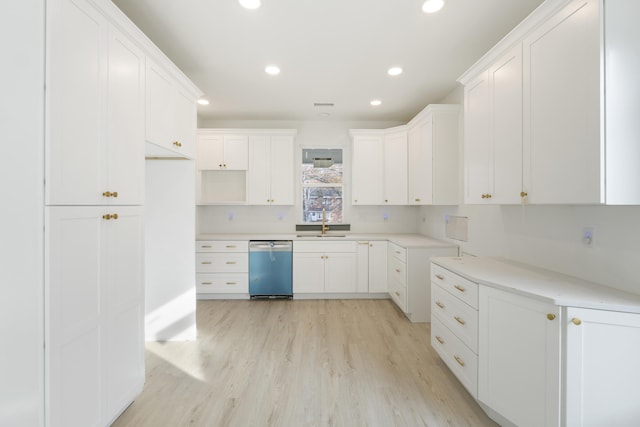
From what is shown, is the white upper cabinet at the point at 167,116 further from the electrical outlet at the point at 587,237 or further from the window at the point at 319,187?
the electrical outlet at the point at 587,237

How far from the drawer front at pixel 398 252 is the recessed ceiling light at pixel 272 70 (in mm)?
2461

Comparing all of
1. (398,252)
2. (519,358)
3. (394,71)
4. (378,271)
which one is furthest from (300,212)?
(519,358)

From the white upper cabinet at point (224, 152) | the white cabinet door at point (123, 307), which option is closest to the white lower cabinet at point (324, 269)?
the white upper cabinet at point (224, 152)

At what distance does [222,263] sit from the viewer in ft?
13.3

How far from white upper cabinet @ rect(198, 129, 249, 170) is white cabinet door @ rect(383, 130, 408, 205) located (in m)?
2.14

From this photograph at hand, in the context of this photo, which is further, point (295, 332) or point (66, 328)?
point (295, 332)

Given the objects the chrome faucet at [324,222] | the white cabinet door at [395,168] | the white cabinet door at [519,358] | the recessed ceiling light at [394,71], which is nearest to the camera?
the white cabinet door at [519,358]

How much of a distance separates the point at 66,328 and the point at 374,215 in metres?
3.96

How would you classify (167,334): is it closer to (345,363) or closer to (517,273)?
(345,363)

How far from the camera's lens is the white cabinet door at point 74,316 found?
50.2 inches

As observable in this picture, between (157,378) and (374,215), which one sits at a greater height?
(374,215)

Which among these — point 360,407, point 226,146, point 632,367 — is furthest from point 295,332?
point 226,146

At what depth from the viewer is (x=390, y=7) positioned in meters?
1.99

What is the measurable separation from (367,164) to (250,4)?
2.76m
